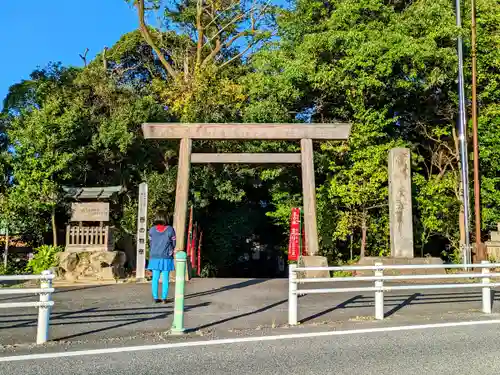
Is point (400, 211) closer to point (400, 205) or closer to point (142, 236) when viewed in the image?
point (400, 205)

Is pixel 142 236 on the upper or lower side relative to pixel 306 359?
upper

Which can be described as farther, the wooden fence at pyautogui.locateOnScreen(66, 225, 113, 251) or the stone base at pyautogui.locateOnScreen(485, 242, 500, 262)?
the stone base at pyautogui.locateOnScreen(485, 242, 500, 262)

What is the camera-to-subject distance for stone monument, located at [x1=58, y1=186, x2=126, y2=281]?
1312cm

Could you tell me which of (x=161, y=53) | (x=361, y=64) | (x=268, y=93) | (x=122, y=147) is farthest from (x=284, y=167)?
(x=161, y=53)

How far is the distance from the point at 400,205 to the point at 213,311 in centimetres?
772

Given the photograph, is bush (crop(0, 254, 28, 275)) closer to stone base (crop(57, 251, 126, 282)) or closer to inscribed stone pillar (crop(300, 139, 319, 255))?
stone base (crop(57, 251, 126, 282))

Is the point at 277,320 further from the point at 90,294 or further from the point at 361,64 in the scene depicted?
the point at 361,64

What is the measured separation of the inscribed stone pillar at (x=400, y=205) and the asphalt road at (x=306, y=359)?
7.71 m

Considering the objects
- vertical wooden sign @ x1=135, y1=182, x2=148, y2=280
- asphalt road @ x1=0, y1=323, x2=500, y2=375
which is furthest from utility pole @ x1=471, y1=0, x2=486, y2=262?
asphalt road @ x1=0, y1=323, x2=500, y2=375

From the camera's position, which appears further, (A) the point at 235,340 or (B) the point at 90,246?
(B) the point at 90,246

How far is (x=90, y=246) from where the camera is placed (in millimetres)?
13656

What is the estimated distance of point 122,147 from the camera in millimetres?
17672

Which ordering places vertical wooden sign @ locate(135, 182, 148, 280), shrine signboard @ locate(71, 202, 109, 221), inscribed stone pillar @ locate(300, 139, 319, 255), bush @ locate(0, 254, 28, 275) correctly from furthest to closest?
bush @ locate(0, 254, 28, 275) → shrine signboard @ locate(71, 202, 109, 221) → vertical wooden sign @ locate(135, 182, 148, 280) → inscribed stone pillar @ locate(300, 139, 319, 255)

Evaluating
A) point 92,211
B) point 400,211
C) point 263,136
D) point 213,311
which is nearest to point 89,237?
point 92,211
